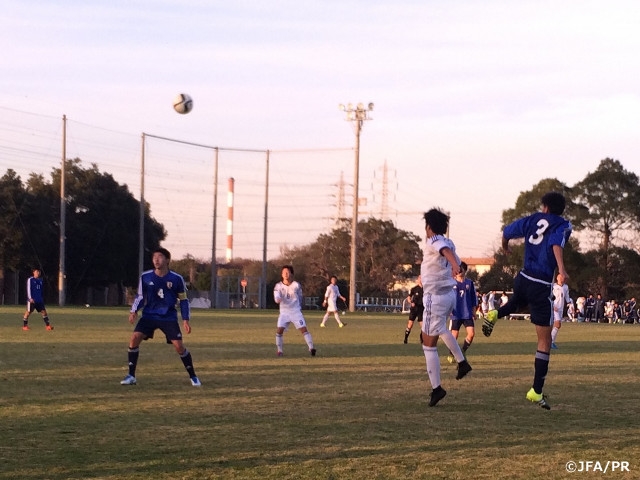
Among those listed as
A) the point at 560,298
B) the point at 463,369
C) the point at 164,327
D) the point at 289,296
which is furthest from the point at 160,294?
the point at 560,298

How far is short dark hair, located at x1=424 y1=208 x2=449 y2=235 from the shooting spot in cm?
1108

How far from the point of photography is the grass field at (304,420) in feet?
24.6

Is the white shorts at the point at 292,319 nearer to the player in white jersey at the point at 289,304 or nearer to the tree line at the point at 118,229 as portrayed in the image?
the player in white jersey at the point at 289,304

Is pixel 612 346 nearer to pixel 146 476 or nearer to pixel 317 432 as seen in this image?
pixel 317 432

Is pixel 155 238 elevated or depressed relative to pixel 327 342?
elevated

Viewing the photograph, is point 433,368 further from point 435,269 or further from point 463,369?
point 435,269

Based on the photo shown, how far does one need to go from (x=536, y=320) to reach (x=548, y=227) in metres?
1.06

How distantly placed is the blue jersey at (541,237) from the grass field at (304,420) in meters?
1.56

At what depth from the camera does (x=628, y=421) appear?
1009 centimetres

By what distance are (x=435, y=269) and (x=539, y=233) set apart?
1.21 metres

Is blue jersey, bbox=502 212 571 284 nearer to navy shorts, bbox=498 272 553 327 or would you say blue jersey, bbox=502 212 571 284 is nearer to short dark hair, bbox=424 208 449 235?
navy shorts, bbox=498 272 553 327

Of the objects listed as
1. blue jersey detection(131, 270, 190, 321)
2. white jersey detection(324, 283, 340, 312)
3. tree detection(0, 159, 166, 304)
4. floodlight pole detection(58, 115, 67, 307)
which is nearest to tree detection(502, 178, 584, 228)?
tree detection(0, 159, 166, 304)


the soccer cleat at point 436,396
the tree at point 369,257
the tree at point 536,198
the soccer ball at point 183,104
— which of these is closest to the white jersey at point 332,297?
the soccer ball at point 183,104

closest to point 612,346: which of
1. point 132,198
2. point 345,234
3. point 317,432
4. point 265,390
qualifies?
point 265,390
